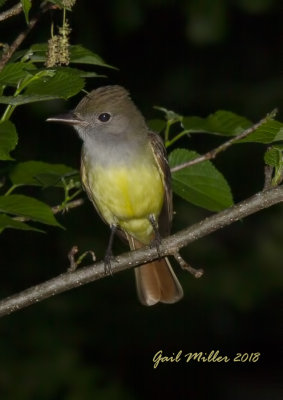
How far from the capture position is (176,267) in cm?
889

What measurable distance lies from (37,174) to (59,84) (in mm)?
838

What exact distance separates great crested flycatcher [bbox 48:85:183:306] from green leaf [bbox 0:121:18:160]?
1369 millimetres

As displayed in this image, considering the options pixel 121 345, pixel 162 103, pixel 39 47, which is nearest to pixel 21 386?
pixel 121 345

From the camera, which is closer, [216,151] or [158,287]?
[216,151]

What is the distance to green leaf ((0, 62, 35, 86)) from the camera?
3.54 m

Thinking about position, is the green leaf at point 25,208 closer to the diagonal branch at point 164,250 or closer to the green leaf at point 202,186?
the diagonal branch at point 164,250

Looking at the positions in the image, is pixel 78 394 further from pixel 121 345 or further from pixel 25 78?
pixel 25 78

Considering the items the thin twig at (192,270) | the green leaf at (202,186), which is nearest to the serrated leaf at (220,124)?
the green leaf at (202,186)

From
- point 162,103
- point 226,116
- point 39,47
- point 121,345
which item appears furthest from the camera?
point 162,103

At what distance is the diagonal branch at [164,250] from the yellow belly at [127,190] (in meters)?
0.87

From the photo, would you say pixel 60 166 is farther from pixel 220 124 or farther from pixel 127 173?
pixel 220 124

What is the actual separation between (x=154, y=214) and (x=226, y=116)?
0.99 meters

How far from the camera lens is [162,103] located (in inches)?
380

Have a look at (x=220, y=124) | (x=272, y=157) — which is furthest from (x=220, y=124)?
(x=272, y=157)
